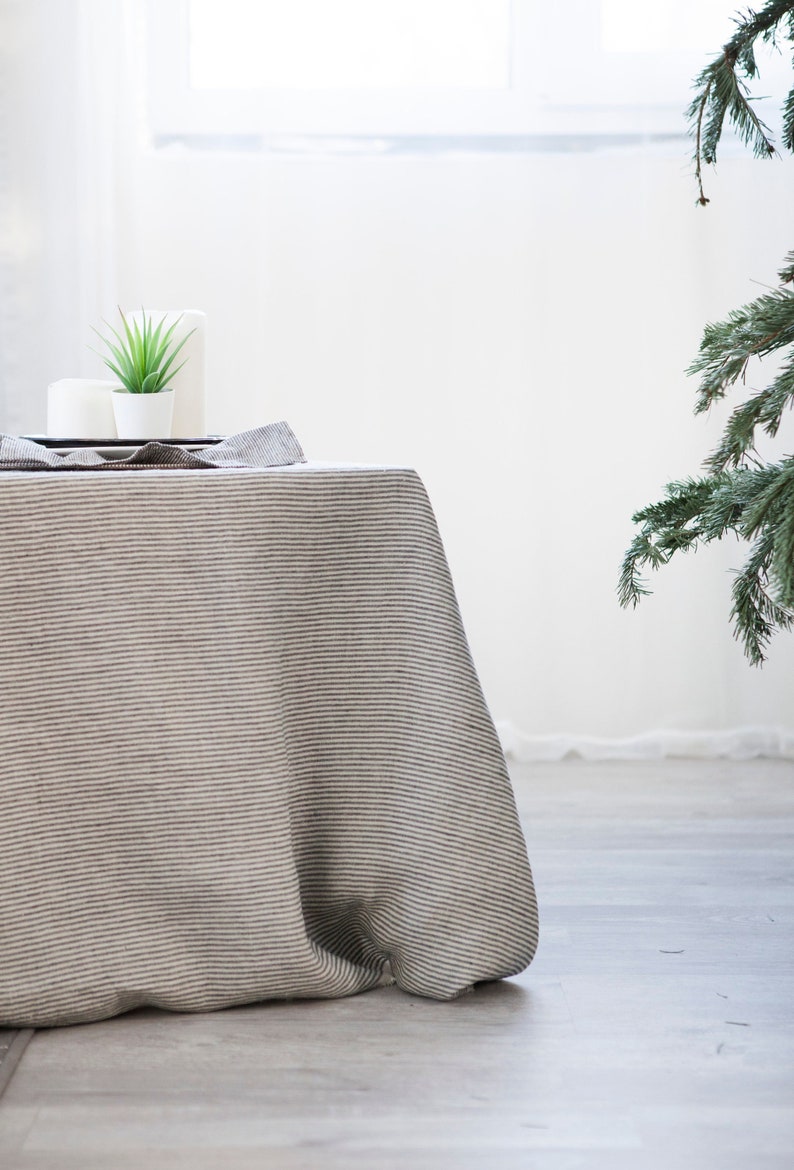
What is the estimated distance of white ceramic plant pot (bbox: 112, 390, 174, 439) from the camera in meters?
1.65

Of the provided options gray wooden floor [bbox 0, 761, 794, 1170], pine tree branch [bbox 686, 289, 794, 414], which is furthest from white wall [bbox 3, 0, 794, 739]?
pine tree branch [bbox 686, 289, 794, 414]

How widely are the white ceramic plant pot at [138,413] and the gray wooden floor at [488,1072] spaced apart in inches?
30.6

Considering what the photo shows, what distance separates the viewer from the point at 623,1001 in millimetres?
1223

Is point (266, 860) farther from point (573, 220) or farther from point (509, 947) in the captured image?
point (573, 220)

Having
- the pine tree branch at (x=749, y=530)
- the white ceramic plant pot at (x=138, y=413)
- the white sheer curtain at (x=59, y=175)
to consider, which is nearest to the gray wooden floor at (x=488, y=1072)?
the pine tree branch at (x=749, y=530)

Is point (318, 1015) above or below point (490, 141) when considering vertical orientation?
below

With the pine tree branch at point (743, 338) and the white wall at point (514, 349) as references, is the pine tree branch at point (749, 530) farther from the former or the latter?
the white wall at point (514, 349)

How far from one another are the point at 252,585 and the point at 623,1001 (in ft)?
1.78

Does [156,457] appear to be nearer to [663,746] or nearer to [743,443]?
[743,443]

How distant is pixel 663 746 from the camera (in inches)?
93.8

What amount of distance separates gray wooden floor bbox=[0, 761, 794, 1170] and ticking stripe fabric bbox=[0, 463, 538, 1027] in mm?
57

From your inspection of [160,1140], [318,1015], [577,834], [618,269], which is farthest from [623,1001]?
[618,269]

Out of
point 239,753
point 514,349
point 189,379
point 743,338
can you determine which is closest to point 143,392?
point 189,379

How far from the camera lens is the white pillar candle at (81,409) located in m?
1.75
